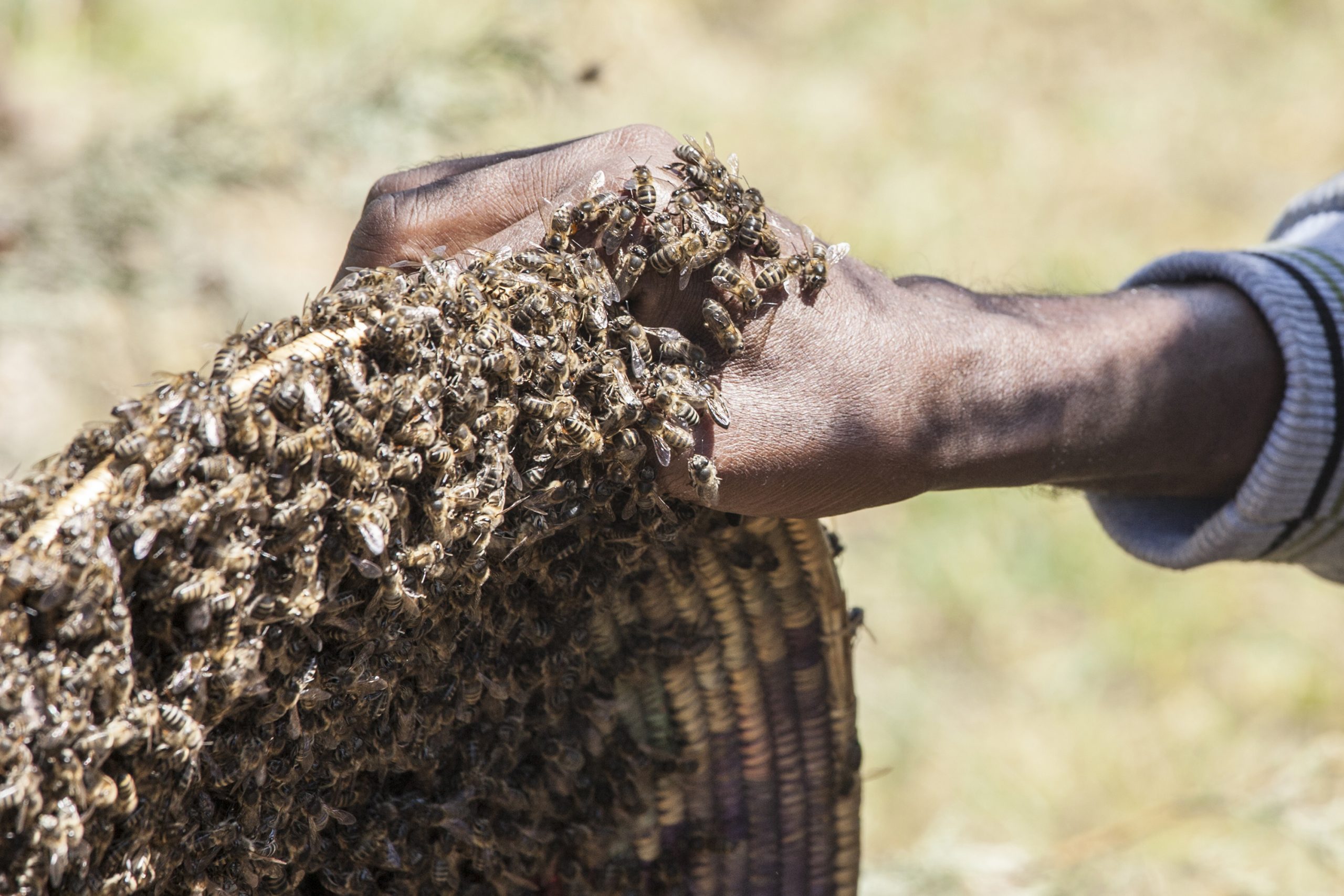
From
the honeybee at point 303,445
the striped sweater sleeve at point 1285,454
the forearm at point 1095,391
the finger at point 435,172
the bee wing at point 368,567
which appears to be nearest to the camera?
the honeybee at point 303,445

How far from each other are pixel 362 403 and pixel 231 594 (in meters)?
0.35

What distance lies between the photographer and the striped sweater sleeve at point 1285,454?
2893mm

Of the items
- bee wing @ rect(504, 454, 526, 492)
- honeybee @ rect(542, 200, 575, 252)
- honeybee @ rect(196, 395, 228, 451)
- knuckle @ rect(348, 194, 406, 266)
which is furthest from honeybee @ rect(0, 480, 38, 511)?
honeybee @ rect(542, 200, 575, 252)

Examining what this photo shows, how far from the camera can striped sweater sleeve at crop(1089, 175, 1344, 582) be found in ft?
9.49

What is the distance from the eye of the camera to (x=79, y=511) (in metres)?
1.53

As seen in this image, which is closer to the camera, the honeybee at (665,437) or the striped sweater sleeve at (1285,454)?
the honeybee at (665,437)

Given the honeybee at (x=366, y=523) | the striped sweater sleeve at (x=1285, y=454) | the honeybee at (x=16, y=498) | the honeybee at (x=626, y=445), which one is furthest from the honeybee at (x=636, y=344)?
the striped sweater sleeve at (x=1285, y=454)

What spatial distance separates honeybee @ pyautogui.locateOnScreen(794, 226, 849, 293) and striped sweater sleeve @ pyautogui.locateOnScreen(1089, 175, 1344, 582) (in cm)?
144

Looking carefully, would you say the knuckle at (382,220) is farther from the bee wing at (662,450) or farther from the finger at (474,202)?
the bee wing at (662,450)

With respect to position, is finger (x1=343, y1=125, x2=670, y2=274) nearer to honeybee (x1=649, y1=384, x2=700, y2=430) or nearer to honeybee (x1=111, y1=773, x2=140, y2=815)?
honeybee (x1=649, y1=384, x2=700, y2=430)

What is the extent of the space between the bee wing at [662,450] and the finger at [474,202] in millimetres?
531

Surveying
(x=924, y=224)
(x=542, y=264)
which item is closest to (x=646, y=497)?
(x=542, y=264)

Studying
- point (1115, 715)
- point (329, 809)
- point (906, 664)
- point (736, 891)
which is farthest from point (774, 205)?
point (329, 809)

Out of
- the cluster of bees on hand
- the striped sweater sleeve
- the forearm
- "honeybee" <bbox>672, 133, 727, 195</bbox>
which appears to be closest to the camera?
the cluster of bees on hand
